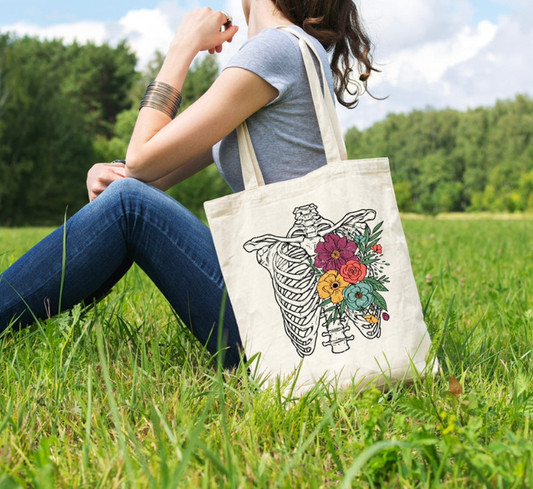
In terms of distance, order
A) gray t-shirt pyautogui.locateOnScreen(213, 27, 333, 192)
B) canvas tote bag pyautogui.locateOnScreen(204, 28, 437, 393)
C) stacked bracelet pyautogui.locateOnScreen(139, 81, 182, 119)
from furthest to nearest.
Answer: stacked bracelet pyautogui.locateOnScreen(139, 81, 182, 119) → gray t-shirt pyautogui.locateOnScreen(213, 27, 333, 192) → canvas tote bag pyautogui.locateOnScreen(204, 28, 437, 393)

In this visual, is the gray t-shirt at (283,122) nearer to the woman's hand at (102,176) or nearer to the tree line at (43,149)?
the woman's hand at (102,176)

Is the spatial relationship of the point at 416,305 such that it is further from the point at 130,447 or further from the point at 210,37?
the point at 210,37

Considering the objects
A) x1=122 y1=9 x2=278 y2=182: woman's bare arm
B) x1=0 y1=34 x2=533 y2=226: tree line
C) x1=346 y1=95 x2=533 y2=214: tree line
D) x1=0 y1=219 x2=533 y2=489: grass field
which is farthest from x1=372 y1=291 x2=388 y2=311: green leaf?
x1=346 y1=95 x2=533 y2=214: tree line

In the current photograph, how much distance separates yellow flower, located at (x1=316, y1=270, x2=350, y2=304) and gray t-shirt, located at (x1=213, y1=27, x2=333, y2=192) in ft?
1.13

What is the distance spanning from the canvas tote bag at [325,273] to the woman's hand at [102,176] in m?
0.50

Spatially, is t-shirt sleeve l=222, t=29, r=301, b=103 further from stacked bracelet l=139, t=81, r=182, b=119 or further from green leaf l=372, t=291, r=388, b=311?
green leaf l=372, t=291, r=388, b=311

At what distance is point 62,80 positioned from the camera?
37969 millimetres

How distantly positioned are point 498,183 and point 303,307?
4700 centimetres

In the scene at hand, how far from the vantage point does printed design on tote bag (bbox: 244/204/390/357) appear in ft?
4.46

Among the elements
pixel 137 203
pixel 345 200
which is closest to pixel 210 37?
pixel 137 203

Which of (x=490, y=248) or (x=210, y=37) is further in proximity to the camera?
(x=490, y=248)

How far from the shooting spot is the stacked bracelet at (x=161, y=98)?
5.29 feet

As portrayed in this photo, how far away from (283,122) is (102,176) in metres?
0.63

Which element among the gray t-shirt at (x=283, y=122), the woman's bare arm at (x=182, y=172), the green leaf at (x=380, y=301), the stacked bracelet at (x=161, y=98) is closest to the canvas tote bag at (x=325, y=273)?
the green leaf at (x=380, y=301)
